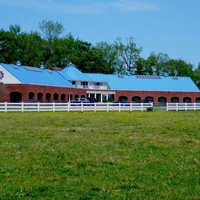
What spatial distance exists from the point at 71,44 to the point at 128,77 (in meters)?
23.8

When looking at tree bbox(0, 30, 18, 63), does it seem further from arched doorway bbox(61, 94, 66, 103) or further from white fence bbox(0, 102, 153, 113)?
white fence bbox(0, 102, 153, 113)

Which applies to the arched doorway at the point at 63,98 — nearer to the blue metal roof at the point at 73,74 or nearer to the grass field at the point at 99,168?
the blue metal roof at the point at 73,74

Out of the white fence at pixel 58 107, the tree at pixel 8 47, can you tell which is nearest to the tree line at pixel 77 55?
the tree at pixel 8 47

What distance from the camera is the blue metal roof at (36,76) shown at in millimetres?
56250

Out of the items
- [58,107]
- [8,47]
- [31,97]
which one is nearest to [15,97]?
[31,97]

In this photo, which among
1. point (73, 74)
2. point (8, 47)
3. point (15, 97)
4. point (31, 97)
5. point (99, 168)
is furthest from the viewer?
point (8, 47)

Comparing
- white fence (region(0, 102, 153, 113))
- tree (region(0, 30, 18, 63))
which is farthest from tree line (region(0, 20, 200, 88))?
white fence (region(0, 102, 153, 113))

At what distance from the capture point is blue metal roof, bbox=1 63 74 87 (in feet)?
185

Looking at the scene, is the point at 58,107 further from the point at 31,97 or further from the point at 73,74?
the point at 73,74

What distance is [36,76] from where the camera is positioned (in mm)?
60031

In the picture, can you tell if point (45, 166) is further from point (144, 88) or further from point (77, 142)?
point (144, 88)

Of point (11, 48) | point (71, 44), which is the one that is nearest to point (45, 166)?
point (11, 48)

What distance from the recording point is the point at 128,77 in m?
79.8

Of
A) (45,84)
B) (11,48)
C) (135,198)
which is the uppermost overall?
(11,48)
